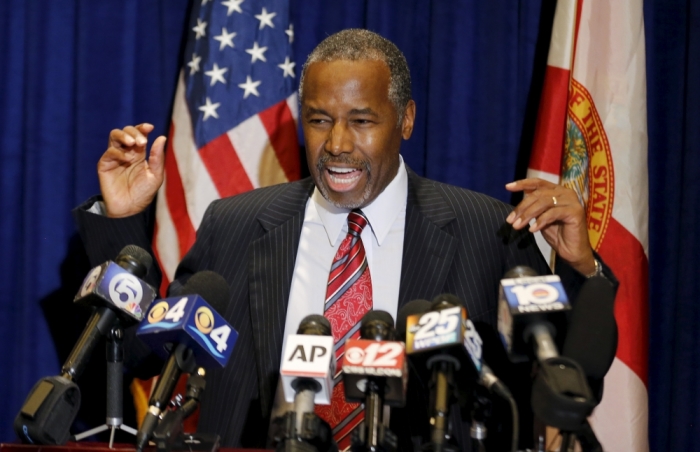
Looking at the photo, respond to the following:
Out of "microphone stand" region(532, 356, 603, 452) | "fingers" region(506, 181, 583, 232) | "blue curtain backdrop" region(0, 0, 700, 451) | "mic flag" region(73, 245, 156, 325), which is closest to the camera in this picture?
"microphone stand" region(532, 356, 603, 452)

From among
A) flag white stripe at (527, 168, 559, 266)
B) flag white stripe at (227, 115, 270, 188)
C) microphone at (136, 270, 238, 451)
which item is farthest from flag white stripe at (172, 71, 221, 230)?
microphone at (136, 270, 238, 451)

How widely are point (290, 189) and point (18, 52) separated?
4.53 ft

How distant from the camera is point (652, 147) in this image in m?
3.16

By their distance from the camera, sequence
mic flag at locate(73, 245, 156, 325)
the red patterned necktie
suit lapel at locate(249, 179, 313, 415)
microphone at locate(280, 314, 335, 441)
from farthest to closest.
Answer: suit lapel at locate(249, 179, 313, 415)
the red patterned necktie
mic flag at locate(73, 245, 156, 325)
microphone at locate(280, 314, 335, 441)

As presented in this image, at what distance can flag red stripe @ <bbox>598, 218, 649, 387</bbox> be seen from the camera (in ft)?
9.20

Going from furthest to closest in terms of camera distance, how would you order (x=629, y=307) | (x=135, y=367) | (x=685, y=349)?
(x=685, y=349) < (x=629, y=307) < (x=135, y=367)

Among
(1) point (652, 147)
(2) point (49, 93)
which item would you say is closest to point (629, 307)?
(1) point (652, 147)

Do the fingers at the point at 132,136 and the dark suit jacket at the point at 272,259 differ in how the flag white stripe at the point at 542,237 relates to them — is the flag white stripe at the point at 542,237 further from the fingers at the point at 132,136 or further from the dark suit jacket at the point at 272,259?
the fingers at the point at 132,136

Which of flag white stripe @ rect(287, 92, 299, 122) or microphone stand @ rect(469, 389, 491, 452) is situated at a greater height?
flag white stripe @ rect(287, 92, 299, 122)

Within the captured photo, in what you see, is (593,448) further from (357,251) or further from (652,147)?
(652,147)

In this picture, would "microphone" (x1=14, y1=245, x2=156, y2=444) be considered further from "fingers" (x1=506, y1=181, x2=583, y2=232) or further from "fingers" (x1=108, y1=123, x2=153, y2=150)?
"fingers" (x1=506, y1=181, x2=583, y2=232)

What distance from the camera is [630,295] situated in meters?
2.80

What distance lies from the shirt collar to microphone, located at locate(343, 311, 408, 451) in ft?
3.32

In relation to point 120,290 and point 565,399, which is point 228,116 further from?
point 565,399
